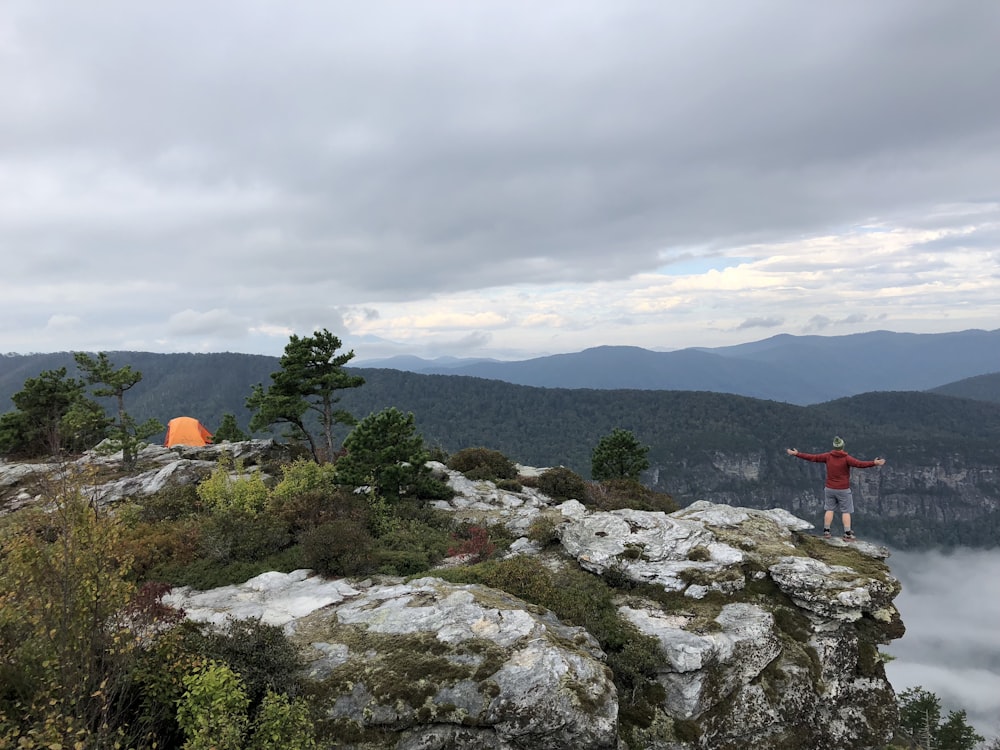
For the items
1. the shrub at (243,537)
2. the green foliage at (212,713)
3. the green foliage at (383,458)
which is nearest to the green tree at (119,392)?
the green foliage at (383,458)

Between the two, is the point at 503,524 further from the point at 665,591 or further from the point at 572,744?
the point at 572,744

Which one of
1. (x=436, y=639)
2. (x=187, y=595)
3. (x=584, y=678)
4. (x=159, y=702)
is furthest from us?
(x=187, y=595)

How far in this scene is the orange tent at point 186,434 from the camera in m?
42.2

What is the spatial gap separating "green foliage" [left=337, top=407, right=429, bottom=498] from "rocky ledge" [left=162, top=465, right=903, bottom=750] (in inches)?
287

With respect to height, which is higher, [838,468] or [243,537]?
[838,468]

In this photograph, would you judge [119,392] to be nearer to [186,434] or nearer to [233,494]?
[186,434]

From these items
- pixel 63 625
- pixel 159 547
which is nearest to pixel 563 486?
pixel 159 547

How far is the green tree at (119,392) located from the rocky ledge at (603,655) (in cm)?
2152

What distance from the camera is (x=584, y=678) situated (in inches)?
332

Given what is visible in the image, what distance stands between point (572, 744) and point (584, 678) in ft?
3.07

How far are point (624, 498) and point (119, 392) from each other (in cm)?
2963

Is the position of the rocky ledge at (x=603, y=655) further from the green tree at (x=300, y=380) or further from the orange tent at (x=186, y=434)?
the orange tent at (x=186, y=434)

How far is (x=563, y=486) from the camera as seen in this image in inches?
1014

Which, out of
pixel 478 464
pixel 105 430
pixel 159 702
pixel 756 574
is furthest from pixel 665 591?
pixel 105 430
